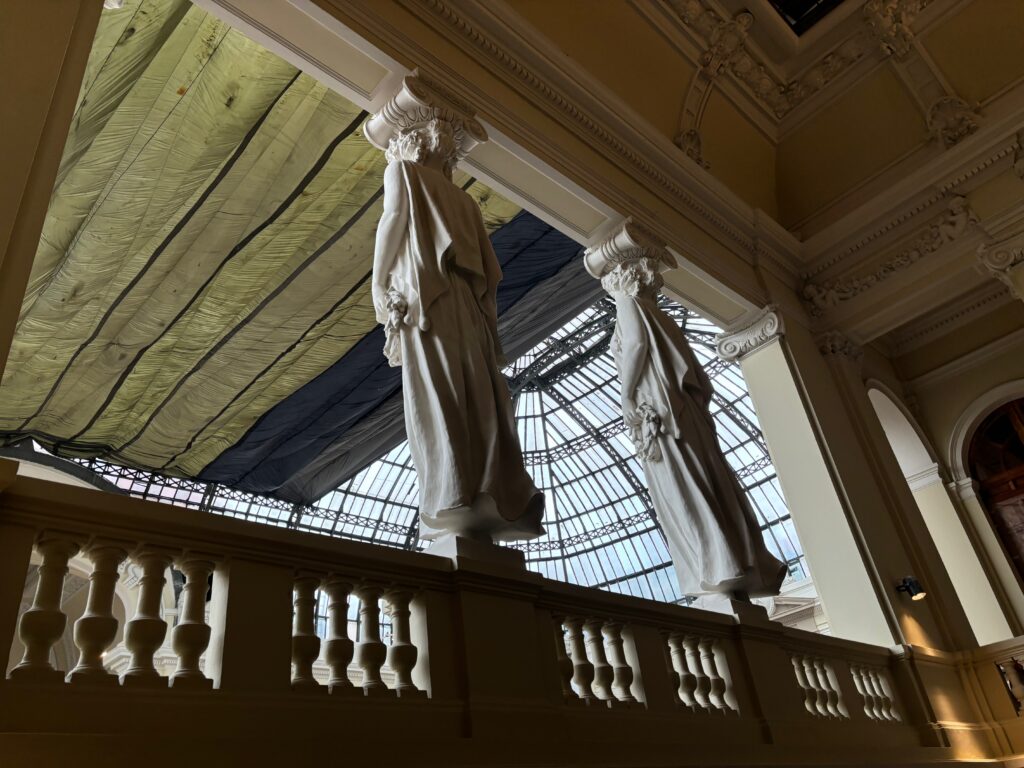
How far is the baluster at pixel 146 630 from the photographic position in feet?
7.32

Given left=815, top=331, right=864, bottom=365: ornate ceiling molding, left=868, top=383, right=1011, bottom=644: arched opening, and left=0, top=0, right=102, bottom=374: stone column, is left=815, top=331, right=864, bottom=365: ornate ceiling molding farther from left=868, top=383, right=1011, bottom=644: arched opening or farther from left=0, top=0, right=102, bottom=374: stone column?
left=0, top=0, right=102, bottom=374: stone column

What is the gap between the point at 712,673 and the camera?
4.46 metres

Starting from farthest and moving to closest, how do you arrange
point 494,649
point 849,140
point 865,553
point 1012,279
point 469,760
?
point 849,140 → point 1012,279 → point 865,553 → point 494,649 → point 469,760

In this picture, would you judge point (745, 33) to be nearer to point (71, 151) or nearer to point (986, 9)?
point (986, 9)

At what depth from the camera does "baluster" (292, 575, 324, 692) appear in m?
2.61

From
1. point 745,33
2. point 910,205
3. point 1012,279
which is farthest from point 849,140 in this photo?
point 1012,279

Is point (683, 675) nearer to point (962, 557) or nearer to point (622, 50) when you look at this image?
point (622, 50)

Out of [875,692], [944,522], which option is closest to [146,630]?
[875,692]

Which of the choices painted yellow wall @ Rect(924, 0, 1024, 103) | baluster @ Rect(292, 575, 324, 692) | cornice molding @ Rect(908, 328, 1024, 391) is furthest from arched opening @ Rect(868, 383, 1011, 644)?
baluster @ Rect(292, 575, 324, 692)

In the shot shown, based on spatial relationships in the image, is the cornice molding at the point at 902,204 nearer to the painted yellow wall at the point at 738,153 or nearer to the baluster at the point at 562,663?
the painted yellow wall at the point at 738,153

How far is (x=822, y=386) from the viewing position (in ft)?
26.3

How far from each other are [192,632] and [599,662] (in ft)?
6.71

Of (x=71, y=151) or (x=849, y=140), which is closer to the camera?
(x=71, y=151)

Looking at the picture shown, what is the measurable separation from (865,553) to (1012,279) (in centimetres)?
292
